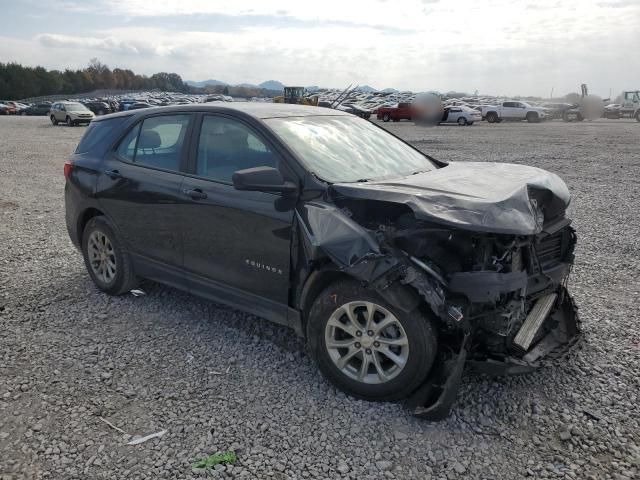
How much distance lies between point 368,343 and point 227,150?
183cm

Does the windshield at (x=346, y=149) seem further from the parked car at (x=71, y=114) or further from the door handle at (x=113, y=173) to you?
the parked car at (x=71, y=114)

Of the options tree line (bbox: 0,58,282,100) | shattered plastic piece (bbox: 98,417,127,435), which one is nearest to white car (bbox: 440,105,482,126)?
shattered plastic piece (bbox: 98,417,127,435)

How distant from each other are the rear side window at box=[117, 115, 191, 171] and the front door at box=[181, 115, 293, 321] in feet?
0.76

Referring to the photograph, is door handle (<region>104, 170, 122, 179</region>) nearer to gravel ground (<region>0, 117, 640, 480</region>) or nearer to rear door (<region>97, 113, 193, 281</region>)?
rear door (<region>97, 113, 193, 281</region>)

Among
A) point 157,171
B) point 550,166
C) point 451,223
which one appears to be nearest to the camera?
point 451,223

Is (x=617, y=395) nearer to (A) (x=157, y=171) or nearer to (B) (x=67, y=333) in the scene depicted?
(A) (x=157, y=171)

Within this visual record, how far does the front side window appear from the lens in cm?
388

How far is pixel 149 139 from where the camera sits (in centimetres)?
471

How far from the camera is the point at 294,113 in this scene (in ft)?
14.3

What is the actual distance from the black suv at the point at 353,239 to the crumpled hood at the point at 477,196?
12 millimetres

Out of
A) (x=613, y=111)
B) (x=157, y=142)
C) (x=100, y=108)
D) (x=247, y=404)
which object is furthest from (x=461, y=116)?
(x=247, y=404)

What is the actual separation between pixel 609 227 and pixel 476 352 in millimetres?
5491

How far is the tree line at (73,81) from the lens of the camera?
8706 cm

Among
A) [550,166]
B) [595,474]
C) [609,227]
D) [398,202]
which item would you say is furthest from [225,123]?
[550,166]
